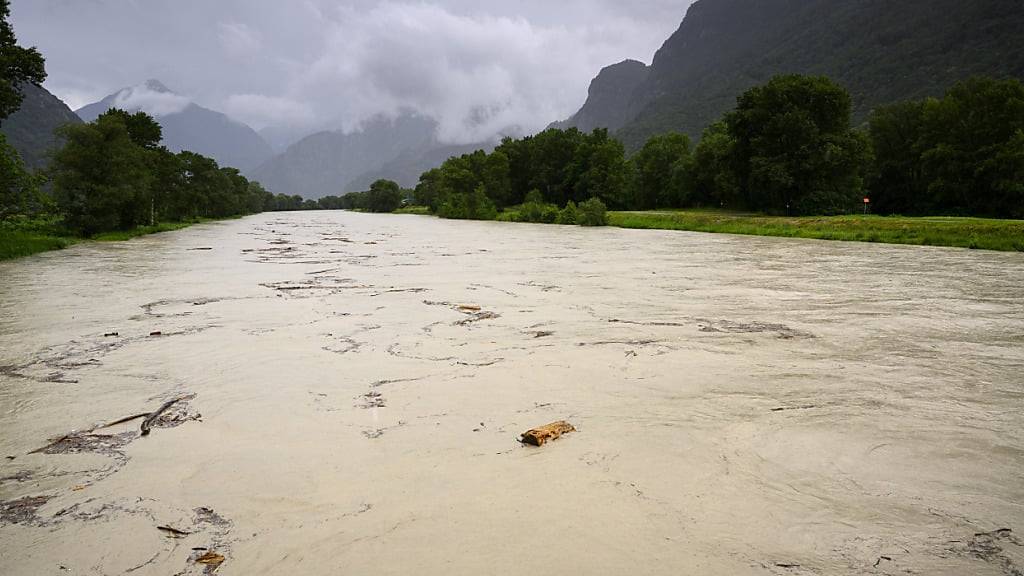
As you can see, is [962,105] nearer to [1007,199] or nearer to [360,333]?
[1007,199]

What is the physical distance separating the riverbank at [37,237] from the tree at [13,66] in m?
5.16

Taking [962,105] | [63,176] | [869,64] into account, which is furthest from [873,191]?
[869,64]

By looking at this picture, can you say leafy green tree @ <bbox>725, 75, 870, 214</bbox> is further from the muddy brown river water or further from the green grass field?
the muddy brown river water

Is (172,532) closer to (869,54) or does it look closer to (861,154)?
(861,154)

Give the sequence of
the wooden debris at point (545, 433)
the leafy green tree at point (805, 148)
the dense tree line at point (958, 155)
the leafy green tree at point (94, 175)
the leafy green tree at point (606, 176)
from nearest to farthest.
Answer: the wooden debris at point (545, 433)
the leafy green tree at point (94, 175)
the dense tree line at point (958, 155)
the leafy green tree at point (805, 148)
the leafy green tree at point (606, 176)

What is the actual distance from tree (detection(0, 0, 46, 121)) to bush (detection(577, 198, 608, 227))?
127ft

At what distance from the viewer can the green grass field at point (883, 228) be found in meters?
24.2

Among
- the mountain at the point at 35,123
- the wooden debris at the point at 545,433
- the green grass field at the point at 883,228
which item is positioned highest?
the mountain at the point at 35,123

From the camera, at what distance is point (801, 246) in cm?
2709

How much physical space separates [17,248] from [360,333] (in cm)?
2193

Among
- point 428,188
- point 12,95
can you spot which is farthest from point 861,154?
point 428,188

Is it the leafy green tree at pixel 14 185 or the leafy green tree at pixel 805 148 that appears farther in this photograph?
the leafy green tree at pixel 805 148

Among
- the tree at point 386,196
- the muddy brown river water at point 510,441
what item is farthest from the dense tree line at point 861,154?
the tree at point 386,196

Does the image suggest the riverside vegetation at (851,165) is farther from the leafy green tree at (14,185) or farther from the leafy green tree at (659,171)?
the leafy green tree at (14,185)
